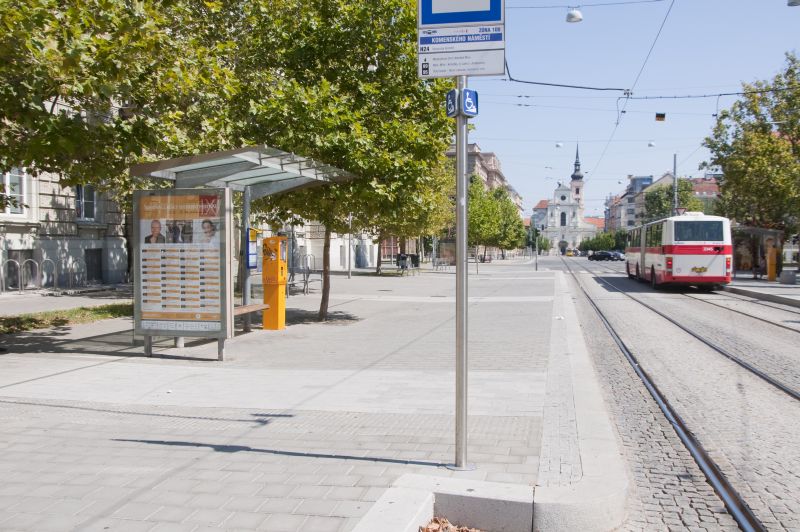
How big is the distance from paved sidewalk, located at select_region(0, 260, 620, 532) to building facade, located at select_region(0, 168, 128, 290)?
10.3 metres

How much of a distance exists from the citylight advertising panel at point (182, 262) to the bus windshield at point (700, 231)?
18.9 meters

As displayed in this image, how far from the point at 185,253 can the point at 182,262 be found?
14 cm

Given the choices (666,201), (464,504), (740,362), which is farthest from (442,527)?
(666,201)

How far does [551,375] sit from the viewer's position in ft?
27.3

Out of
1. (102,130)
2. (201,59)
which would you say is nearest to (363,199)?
(201,59)

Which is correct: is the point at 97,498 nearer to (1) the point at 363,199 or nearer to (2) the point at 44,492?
(2) the point at 44,492

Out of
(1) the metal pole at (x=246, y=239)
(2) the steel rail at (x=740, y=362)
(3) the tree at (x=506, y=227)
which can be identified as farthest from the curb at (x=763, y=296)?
(3) the tree at (x=506, y=227)

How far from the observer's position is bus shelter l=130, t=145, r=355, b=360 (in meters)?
9.30

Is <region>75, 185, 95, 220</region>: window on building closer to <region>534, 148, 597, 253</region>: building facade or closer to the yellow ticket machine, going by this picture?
the yellow ticket machine

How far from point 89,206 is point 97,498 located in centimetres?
2218

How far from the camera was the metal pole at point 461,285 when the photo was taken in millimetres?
4430

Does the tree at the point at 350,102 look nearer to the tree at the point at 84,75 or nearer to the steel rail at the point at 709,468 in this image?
the tree at the point at 84,75

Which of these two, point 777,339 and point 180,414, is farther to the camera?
point 777,339

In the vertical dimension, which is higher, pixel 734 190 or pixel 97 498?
pixel 734 190
